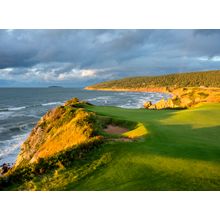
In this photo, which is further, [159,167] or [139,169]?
[159,167]

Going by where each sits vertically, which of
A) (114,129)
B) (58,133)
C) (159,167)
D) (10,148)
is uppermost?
(114,129)

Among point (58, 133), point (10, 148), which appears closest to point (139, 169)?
point (58, 133)

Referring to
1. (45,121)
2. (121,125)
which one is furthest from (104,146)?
(45,121)

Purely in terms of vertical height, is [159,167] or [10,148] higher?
[159,167]

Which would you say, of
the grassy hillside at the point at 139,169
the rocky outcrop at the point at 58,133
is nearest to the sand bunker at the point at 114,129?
the rocky outcrop at the point at 58,133

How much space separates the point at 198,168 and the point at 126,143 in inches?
147

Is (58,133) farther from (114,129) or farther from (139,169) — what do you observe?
(139,169)

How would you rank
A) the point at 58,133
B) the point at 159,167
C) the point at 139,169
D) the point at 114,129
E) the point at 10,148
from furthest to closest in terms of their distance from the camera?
the point at 10,148 → the point at 58,133 → the point at 114,129 → the point at 159,167 → the point at 139,169

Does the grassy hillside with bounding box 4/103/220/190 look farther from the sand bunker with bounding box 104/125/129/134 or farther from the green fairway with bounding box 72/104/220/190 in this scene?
the sand bunker with bounding box 104/125/129/134

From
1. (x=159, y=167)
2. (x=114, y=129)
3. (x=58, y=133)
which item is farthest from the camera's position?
(x=58, y=133)

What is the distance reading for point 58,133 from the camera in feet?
72.3

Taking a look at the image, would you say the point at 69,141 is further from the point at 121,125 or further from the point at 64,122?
the point at 64,122

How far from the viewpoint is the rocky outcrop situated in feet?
57.3

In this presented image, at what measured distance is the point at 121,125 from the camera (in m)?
21.1
